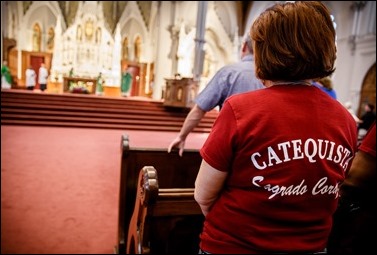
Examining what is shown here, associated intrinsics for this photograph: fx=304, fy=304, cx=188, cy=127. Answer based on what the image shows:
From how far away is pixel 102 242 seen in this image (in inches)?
114

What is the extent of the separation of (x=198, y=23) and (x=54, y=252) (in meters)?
9.69

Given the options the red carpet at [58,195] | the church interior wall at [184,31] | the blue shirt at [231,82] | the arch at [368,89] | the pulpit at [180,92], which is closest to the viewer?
the blue shirt at [231,82]

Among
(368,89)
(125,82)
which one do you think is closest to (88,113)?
(125,82)

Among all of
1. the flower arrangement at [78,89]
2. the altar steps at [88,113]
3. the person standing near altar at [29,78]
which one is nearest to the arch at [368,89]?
the altar steps at [88,113]

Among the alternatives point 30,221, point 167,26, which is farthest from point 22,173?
point 167,26

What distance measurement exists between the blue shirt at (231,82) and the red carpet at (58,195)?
1.78 metres

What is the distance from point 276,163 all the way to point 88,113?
8.94 m

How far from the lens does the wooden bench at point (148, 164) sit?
7.54ft

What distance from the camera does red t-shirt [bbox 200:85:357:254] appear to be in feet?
2.71

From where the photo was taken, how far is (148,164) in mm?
2395

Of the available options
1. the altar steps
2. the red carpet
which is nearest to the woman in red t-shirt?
the red carpet

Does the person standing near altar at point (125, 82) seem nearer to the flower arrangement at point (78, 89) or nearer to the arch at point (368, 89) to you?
the flower arrangement at point (78, 89)

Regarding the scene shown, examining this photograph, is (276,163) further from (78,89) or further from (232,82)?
(78,89)

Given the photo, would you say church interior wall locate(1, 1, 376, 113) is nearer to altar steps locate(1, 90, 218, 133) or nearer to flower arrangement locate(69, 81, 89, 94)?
flower arrangement locate(69, 81, 89, 94)
